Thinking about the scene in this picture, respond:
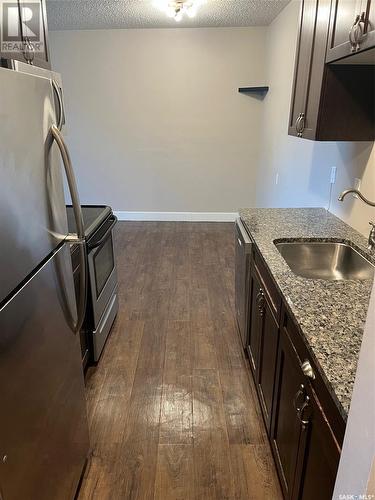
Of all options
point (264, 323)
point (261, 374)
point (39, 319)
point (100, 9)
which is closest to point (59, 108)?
point (39, 319)

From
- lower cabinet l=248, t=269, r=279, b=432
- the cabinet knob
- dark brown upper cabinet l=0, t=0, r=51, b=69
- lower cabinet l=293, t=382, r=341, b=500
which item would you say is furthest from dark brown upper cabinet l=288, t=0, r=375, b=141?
dark brown upper cabinet l=0, t=0, r=51, b=69

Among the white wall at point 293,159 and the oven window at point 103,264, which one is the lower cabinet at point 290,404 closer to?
the white wall at point 293,159

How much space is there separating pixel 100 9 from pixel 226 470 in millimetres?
4562

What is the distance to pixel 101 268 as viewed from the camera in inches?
100

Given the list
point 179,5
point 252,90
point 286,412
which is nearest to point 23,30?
point 179,5

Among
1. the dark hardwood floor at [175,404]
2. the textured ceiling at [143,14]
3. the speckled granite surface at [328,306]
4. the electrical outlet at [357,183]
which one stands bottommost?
the dark hardwood floor at [175,404]

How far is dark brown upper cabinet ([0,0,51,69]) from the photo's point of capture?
2.07 m

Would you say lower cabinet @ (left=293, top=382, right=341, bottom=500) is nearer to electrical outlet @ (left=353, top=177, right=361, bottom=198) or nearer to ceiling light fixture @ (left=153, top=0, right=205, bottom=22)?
electrical outlet @ (left=353, top=177, right=361, bottom=198)

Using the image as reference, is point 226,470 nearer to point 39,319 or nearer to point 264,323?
point 264,323

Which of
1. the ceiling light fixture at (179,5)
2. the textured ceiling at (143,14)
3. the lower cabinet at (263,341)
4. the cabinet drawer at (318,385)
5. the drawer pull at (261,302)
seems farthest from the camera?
the textured ceiling at (143,14)

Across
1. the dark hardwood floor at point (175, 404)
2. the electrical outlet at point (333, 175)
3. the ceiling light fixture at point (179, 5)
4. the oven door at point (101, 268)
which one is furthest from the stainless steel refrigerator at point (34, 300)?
the ceiling light fixture at point (179, 5)

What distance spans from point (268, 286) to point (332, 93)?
1.10m

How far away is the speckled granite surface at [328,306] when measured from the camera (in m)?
1.01

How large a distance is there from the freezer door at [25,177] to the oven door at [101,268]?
101 cm
